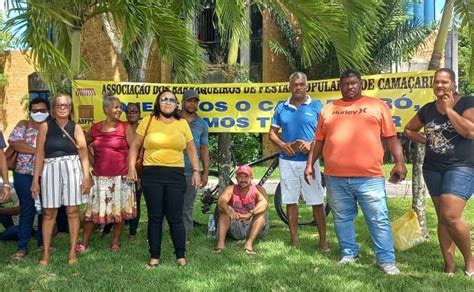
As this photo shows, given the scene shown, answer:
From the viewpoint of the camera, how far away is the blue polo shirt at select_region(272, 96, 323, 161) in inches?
229

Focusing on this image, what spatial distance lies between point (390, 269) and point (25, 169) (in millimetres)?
3846

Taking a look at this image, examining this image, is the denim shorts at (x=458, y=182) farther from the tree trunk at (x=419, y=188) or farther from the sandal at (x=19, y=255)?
the sandal at (x=19, y=255)

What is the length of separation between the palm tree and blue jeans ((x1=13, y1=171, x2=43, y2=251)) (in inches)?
47.8

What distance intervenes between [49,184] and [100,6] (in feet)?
7.58

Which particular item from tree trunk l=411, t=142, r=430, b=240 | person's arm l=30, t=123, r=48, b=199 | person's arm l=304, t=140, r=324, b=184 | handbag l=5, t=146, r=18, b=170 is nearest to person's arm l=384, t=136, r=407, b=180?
person's arm l=304, t=140, r=324, b=184

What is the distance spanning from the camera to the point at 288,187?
5918 millimetres

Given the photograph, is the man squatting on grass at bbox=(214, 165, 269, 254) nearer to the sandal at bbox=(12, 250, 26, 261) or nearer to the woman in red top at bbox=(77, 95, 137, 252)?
the woman in red top at bbox=(77, 95, 137, 252)

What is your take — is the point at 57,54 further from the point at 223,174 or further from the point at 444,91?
the point at 444,91

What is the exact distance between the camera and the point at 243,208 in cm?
610

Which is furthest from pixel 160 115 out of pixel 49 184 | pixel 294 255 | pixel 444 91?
pixel 444 91

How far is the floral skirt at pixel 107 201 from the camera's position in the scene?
227 inches

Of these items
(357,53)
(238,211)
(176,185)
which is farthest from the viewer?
(357,53)

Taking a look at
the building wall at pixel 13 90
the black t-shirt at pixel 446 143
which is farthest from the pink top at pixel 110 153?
the building wall at pixel 13 90

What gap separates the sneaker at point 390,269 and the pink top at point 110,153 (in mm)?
2883
